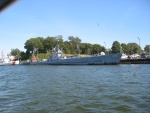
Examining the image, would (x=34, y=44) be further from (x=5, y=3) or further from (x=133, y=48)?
(x=5, y=3)

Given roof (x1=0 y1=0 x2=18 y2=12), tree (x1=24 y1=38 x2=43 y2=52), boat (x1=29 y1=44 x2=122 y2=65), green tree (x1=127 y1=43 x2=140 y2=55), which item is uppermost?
tree (x1=24 y1=38 x2=43 y2=52)

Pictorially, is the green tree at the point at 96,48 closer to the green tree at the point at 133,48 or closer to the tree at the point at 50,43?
the green tree at the point at 133,48

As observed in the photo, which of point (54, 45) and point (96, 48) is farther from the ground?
point (54, 45)

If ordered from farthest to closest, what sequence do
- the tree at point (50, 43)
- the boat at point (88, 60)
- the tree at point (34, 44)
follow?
the tree at point (50, 43), the tree at point (34, 44), the boat at point (88, 60)

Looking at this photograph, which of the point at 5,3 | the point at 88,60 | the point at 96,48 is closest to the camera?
the point at 5,3

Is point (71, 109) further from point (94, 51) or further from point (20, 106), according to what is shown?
A: point (94, 51)

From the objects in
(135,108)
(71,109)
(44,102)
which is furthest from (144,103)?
(44,102)

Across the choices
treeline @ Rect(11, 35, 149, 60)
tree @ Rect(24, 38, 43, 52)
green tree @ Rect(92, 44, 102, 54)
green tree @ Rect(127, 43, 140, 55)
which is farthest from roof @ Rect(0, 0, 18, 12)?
green tree @ Rect(127, 43, 140, 55)

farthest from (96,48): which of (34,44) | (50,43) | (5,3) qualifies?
(5,3)

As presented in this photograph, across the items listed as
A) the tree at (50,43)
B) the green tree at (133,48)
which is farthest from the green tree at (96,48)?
the tree at (50,43)

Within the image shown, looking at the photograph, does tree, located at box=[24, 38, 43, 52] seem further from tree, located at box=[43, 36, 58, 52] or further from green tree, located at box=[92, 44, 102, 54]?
green tree, located at box=[92, 44, 102, 54]

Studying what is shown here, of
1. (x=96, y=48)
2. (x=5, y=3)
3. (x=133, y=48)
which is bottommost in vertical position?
(x=5, y=3)

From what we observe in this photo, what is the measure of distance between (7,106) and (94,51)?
18521 centimetres

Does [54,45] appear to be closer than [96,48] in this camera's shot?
Yes
